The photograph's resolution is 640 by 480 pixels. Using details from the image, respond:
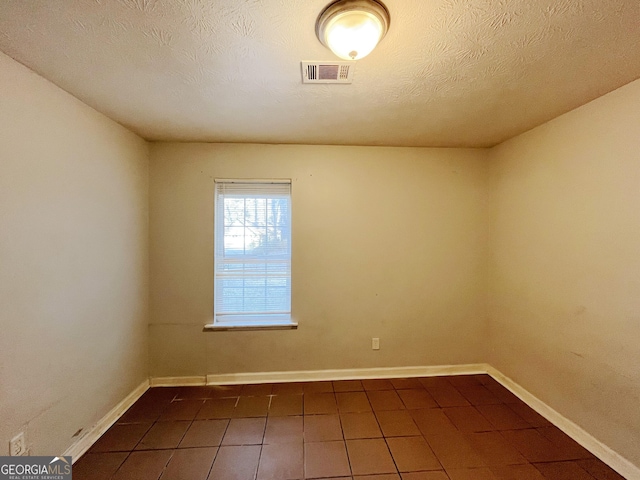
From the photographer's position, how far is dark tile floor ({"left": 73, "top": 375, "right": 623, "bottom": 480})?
1.63 m

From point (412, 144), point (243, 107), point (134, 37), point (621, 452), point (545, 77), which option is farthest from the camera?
point (412, 144)

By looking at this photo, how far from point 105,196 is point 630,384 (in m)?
3.72

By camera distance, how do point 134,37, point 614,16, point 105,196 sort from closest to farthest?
point 614,16 < point 134,37 < point 105,196

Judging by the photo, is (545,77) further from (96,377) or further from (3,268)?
(96,377)

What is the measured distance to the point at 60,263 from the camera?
63.8 inches

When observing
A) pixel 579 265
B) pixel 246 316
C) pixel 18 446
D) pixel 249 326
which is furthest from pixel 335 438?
pixel 579 265

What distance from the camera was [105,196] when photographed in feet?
6.61

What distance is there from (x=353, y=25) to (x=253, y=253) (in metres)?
2.09

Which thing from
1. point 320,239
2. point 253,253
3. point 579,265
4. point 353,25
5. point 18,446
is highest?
point 353,25

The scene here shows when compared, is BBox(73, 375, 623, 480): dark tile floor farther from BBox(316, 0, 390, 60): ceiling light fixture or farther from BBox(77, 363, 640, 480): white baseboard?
BBox(316, 0, 390, 60): ceiling light fixture

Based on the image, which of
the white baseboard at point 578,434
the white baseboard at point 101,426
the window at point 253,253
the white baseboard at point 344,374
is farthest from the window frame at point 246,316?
the white baseboard at point 578,434

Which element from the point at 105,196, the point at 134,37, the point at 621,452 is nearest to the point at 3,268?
the point at 105,196

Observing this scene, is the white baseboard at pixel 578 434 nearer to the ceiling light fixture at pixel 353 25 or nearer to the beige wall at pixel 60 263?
the ceiling light fixture at pixel 353 25

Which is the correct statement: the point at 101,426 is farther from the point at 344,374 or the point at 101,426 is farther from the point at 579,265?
the point at 579,265
